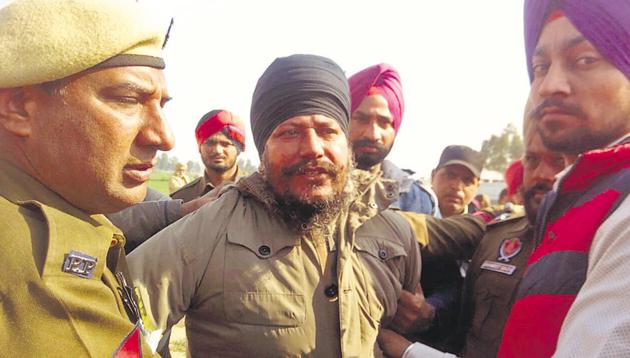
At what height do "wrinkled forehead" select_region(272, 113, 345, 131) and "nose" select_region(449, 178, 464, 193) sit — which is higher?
"wrinkled forehead" select_region(272, 113, 345, 131)

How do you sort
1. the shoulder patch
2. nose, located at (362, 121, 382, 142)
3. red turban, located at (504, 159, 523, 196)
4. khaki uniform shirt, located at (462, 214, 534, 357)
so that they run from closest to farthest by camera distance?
khaki uniform shirt, located at (462, 214, 534, 357) < the shoulder patch < nose, located at (362, 121, 382, 142) < red turban, located at (504, 159, 523, 196)

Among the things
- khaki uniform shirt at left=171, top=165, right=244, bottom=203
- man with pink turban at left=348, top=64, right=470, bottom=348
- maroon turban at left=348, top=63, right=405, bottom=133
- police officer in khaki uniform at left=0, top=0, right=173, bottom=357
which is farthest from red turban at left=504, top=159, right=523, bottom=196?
police officer in khaki uniform at left=0, top=0, right=173, bottom=357

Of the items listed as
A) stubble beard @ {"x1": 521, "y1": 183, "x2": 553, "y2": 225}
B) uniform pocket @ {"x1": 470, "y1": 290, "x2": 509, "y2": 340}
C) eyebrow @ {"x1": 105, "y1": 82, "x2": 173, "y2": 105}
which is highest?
eyebrow @ {"x1": 105, "y1": 82, "x2": 173, "y2": 105}

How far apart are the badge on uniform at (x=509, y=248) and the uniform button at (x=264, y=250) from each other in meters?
1.28

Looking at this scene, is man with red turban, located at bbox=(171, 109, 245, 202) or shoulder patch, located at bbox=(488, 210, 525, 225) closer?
shoulder patch, located at bbox=(488, 210, 525, 225)

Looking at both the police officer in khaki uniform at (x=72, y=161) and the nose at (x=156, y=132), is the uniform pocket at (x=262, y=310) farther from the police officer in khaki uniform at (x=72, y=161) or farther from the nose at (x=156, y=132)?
the nose at (x=156, y=132)

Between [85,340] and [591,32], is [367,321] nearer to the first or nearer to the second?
[85,340]

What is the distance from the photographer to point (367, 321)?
211 cm

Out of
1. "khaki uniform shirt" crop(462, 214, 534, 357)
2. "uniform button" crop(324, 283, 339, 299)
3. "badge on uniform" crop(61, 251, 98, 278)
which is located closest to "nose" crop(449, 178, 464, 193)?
"khaki uniform shirt" crop(462, 214, 534, 357)

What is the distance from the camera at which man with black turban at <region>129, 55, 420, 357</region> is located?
187 cm

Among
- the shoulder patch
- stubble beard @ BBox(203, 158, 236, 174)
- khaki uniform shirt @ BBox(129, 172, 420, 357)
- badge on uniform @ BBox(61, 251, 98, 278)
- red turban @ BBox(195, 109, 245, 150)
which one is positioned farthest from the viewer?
red turban @ BBox(195, 109, 245, 150)

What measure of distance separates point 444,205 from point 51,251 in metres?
4.31

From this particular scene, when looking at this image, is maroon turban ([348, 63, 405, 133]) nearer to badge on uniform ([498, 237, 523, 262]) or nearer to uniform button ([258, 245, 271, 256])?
badge on uniform ([498, 237, 523, 262])

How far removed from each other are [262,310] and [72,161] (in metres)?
1.09
